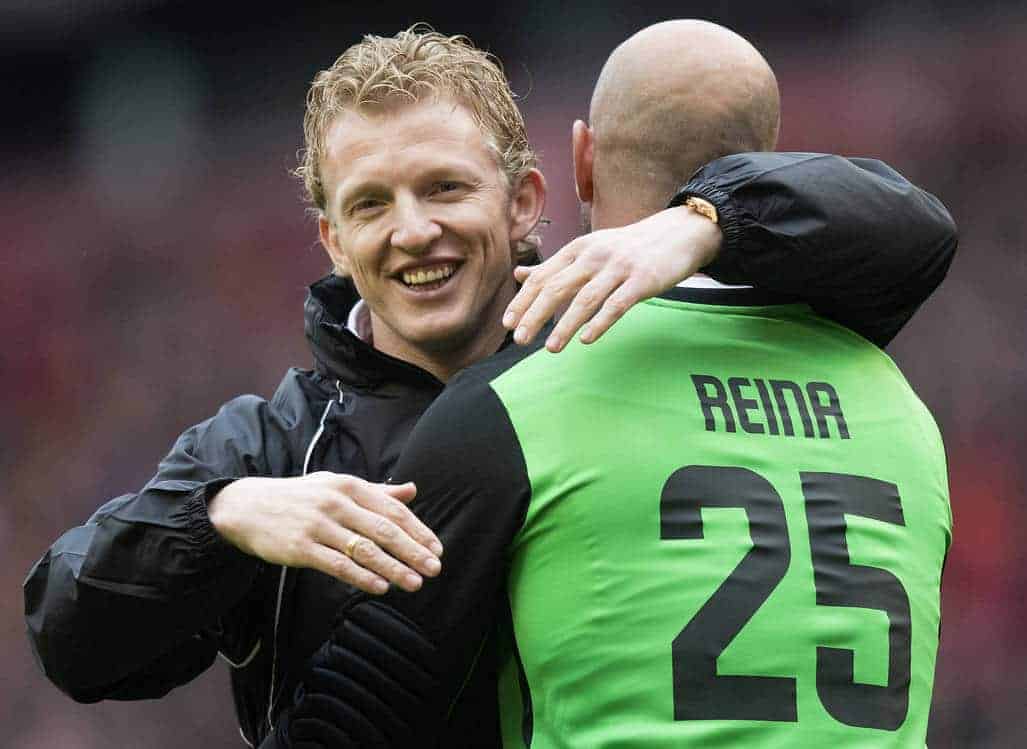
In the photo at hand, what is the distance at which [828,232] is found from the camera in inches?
82.4

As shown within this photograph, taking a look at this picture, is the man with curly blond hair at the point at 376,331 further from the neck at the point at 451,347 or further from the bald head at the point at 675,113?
the bald head at the point at 675,113

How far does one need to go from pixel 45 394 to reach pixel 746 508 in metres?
5.74

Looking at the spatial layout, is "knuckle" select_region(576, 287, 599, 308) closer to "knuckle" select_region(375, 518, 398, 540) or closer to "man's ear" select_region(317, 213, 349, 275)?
"knuckle" select_region(375, 518, 398, 540)

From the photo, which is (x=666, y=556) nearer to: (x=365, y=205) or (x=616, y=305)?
(x=616, y=305)

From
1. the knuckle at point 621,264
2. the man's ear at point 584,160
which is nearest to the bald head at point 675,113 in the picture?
the man's ear at point 584,160

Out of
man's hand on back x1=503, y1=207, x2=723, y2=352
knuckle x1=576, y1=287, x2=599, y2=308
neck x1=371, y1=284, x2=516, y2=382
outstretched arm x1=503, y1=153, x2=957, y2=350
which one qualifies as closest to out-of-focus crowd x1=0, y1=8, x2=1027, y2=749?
neck x1=371, y1=284, x2=516, y2=382

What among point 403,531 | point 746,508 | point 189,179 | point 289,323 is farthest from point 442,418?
point 189,179

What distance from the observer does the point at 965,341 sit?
611 cm

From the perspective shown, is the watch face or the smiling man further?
the smiling man

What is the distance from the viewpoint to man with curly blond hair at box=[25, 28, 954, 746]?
1.92 metres

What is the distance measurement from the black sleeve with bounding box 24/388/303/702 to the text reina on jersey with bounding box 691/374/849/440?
625 mm

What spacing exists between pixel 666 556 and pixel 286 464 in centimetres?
76

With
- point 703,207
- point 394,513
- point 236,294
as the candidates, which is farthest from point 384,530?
point 236,294

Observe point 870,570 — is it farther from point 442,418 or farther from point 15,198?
point 15,198
